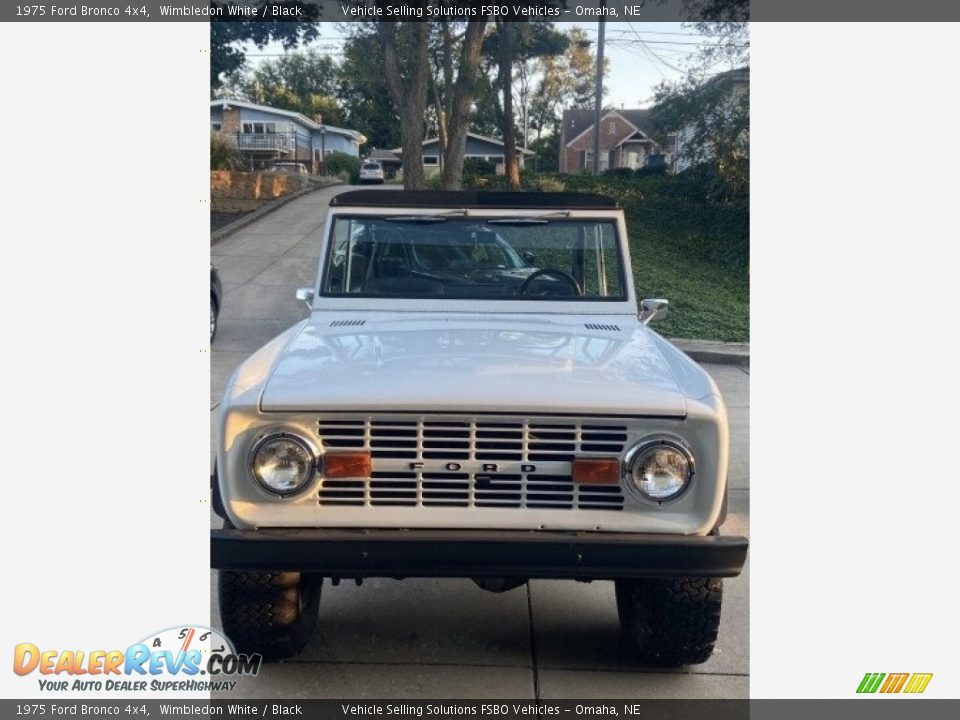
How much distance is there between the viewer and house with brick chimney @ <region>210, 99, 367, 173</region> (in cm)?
2427

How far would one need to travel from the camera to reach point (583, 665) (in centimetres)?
369

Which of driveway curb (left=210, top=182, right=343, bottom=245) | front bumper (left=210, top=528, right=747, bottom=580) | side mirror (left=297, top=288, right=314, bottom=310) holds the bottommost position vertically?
front bumper (left=210, top=528, right=747, bottom=580)

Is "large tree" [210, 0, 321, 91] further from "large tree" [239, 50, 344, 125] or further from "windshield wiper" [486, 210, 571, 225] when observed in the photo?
"windshield wiper" [486, 210, 571, 225]

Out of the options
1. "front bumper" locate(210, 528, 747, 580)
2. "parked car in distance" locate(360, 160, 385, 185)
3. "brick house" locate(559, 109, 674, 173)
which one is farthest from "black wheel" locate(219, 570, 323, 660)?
"parked car in distance" locate(360, 160, 385, 185)

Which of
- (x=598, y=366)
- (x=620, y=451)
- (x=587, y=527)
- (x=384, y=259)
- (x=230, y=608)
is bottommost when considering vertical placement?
(x=230, y=608)

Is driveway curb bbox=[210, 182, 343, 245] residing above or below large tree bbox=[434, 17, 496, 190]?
below

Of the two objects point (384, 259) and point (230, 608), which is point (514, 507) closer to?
point (230, 608)

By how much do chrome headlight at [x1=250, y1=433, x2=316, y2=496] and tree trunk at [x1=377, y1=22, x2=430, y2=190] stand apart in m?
12.2

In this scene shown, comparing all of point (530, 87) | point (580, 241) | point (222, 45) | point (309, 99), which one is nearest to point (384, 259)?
point (580, 241)

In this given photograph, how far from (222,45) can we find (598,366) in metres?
12.6

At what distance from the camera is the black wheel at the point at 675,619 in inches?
134

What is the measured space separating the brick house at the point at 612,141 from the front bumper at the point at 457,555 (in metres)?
14.2

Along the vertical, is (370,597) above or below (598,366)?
below
